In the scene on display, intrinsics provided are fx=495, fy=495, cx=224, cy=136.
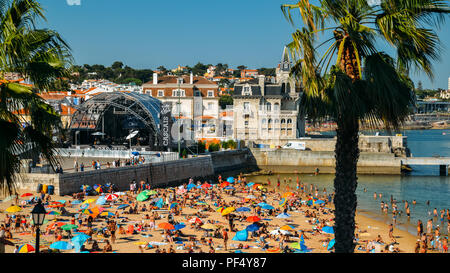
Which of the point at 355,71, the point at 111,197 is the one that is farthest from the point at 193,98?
the point at 355,71

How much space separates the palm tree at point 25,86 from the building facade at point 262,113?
66.9 metres

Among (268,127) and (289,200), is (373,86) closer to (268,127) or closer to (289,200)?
(289,200)

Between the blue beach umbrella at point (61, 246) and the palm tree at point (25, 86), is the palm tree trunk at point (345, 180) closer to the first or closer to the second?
the palm tree at point (25, 86)

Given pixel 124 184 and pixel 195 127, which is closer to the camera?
pixel 124 184

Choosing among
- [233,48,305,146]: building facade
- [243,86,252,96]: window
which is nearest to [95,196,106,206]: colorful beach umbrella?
[233,48,305,146]: building facade

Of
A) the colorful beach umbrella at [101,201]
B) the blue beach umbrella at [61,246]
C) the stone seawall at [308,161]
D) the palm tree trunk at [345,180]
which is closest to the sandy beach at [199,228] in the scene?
the colorful beach umbrella at [101,201]

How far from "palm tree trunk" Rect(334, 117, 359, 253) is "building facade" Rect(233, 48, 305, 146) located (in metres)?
65.1

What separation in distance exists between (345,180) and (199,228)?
20996 mm

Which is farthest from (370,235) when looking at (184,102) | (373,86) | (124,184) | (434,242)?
(184,102)

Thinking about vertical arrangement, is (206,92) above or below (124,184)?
above

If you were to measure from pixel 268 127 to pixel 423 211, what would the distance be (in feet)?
122

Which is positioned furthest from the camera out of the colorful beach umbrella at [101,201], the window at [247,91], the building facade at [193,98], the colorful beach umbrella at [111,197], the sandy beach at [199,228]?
the building facade at [193,98]

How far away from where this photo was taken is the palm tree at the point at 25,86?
6.42m

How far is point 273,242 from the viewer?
87.4 feet
